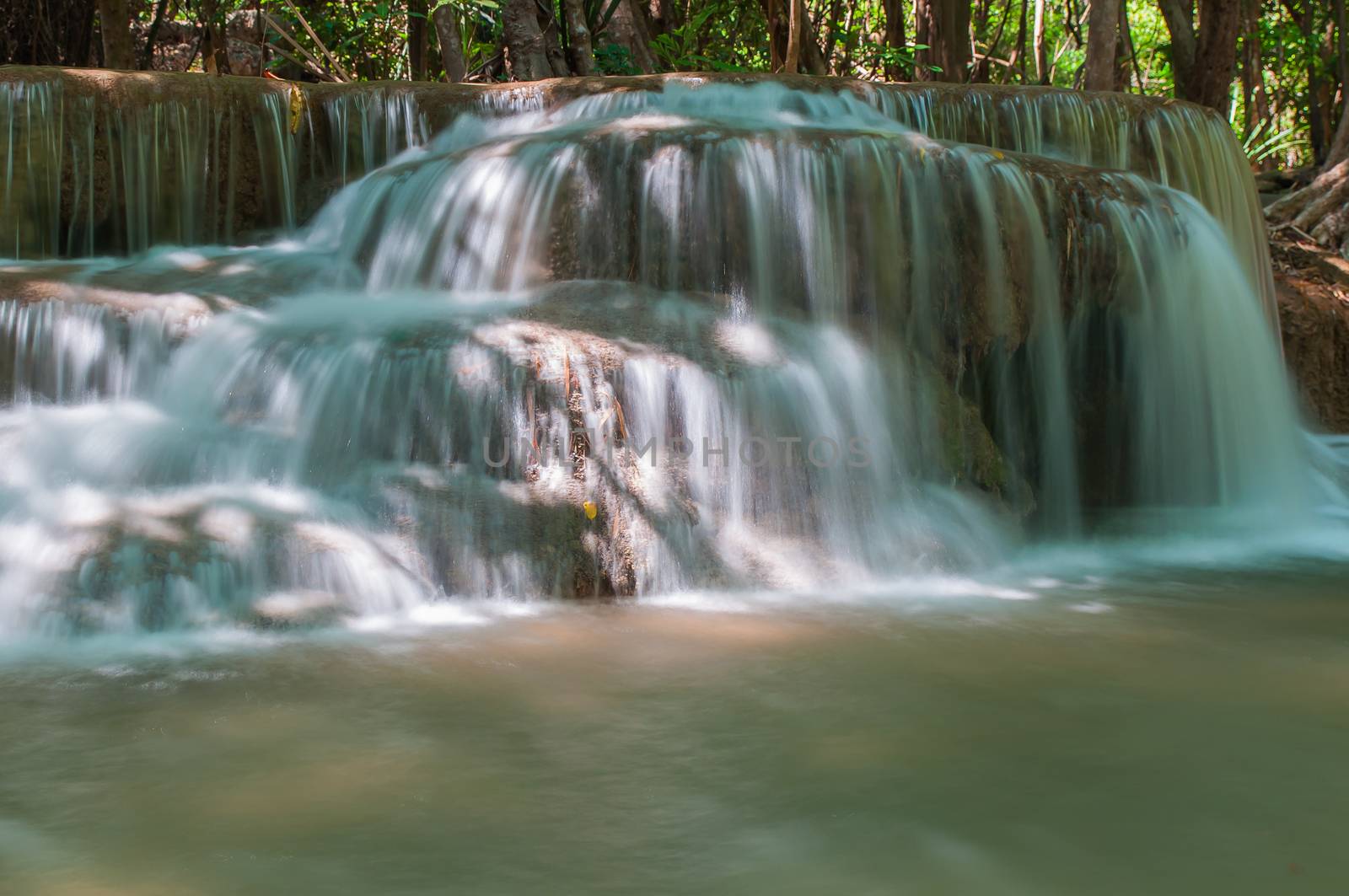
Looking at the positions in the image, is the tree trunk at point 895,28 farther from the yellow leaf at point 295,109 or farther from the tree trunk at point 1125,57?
the yellow leaf at point 295,109

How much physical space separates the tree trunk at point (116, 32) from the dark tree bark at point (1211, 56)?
942cm

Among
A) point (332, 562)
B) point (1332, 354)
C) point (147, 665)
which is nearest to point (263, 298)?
point (332, 562)

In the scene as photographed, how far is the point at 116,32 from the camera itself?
1053 cm

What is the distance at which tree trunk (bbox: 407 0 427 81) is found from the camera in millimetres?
13805

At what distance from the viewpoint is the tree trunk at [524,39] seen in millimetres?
10938

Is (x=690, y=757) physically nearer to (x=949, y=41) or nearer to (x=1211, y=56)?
(x=1211, y=56)

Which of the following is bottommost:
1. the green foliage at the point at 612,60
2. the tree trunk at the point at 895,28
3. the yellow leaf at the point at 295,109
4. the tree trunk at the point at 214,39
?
the yellow leaf at the point at 295,109

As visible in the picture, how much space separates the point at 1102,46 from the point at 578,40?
15.3 feet

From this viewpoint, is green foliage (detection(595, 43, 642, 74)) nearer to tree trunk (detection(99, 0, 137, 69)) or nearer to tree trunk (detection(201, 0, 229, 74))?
tree trunk (detection(201, 0, 229, 74))

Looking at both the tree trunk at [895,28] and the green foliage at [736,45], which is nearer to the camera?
the green foliage at [736,45]

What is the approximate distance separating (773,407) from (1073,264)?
213cm

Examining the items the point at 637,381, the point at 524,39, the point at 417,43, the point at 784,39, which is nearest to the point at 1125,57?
the point at 784,39

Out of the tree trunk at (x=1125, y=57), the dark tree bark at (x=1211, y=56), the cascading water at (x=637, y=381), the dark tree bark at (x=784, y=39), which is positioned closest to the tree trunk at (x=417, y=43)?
the dark tree bark at (x=784, y=39)

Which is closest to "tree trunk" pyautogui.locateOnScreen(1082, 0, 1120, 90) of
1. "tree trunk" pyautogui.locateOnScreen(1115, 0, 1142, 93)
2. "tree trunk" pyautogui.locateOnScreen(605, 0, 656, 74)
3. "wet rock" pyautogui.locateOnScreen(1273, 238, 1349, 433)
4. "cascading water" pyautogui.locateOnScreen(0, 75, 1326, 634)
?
"wet rock" pyautogui.locateOnScreen(1273, 238, 1349, 433)
